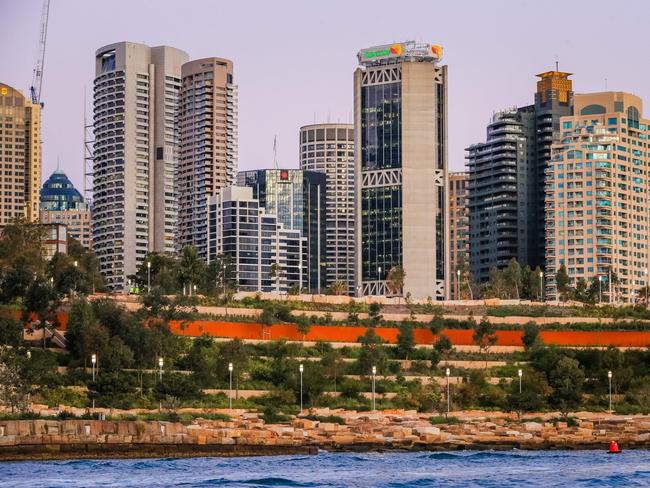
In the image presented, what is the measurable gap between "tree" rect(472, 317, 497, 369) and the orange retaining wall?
2016 millimetres

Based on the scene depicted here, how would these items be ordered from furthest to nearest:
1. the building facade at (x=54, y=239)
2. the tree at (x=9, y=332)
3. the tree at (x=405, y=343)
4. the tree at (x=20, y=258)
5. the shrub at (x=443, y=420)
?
the building facade at (x=54, y=239) → the tree at (x=405, y=343) → the tree at (x=20, y=258) → the tree at (x=9, y=332) → the shrub at (x=443, y=420)

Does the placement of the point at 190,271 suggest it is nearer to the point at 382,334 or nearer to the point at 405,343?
the point at 382,334

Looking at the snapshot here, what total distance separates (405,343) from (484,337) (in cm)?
981

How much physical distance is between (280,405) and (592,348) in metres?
36.9

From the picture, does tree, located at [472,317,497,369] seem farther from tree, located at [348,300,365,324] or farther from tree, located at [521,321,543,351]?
tree, located at [348,300,365,324]

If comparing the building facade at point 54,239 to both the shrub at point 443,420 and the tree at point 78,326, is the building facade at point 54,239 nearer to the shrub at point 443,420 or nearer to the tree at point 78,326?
the tree at point 78,326

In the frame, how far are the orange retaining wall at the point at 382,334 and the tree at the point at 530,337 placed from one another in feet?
5.94

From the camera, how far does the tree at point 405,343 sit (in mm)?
145250

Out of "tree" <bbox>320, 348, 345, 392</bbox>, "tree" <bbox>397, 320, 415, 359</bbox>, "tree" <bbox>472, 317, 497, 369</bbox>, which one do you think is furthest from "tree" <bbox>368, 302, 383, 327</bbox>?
"tree" <bbox>320, 348, 345, 392</bbox>

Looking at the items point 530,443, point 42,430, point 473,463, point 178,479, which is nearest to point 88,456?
point 42,430

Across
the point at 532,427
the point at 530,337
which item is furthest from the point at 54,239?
the point at 532,427

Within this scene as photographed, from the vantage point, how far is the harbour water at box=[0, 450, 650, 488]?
86062 mm

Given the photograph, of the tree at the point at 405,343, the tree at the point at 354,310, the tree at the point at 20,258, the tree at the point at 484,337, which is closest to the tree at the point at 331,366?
the tree at the point at 405,343

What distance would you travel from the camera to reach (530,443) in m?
116
